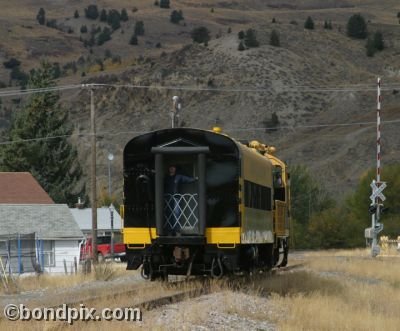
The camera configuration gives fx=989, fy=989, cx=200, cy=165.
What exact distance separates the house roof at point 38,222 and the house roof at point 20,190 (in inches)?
153

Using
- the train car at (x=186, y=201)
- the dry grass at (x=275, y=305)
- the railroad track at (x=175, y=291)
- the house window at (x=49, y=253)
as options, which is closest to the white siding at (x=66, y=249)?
the house window at (x=49, y=253)

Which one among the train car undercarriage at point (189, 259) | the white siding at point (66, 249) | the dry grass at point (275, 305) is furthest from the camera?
the white siding at point (66, 249)

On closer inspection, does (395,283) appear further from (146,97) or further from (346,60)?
(346,60)

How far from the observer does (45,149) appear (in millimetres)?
79375

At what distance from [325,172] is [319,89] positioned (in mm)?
25579

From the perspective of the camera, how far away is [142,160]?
66.4 feet

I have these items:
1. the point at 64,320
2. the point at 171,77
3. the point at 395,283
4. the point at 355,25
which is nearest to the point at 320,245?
the point at 395,283

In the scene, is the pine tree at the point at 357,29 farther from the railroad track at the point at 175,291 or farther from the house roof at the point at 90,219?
the railroad track at the point at 175,291

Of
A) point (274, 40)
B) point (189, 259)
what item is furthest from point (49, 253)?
point (274, 40)

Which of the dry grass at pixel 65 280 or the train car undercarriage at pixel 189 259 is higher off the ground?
the train car undercarriage at pixel 189 259

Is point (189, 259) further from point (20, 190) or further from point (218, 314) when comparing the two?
point (20, 190)

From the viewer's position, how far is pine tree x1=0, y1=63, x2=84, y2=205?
78.1 meters

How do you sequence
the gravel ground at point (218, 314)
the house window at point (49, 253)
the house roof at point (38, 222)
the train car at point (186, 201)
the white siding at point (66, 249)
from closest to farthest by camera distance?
the gravel ground at point (218, 314), the train car at point (186, 201), the house window at point (49, 253), the house roof at point (38, 222), the white siding at point (66, 249)

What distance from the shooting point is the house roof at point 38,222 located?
53844 mm
